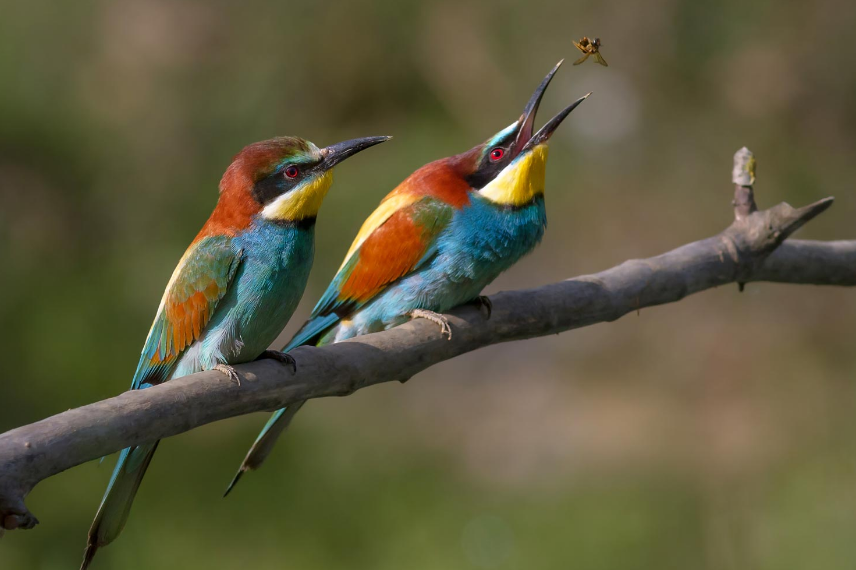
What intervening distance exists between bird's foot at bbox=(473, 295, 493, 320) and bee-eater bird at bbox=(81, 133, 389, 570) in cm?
45

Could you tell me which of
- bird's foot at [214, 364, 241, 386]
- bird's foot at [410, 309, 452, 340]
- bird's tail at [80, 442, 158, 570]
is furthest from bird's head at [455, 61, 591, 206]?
bird's tail at [80, 442, 158, 570]

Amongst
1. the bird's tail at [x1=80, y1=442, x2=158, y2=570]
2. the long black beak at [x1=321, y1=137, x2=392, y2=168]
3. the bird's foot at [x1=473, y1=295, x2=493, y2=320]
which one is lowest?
the bird's tail at [x1=80, y1=442, x2=158, y2=570]

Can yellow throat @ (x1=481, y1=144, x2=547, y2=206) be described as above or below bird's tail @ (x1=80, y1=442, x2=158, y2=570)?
above

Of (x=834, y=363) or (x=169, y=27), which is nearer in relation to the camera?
(x=834, y=363)

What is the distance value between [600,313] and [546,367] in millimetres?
2722

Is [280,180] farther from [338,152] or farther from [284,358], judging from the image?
[284,358]

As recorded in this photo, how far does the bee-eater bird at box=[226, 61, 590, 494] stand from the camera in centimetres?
215

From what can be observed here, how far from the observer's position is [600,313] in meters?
2.10

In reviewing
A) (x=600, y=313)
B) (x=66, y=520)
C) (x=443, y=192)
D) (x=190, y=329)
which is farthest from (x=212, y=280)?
(x=66, y=520)

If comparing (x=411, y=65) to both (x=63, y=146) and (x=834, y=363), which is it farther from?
(x=834, y=363)

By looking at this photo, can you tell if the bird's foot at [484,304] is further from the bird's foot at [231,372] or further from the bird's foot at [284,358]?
the bird's foot at [231,372]

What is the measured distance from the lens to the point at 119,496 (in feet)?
5.36

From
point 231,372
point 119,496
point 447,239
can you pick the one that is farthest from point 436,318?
point 119,496

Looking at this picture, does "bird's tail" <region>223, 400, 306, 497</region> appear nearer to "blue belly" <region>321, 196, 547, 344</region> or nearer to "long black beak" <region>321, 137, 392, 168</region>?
"blue belly" <region>321, 196, 547, 344</region>
